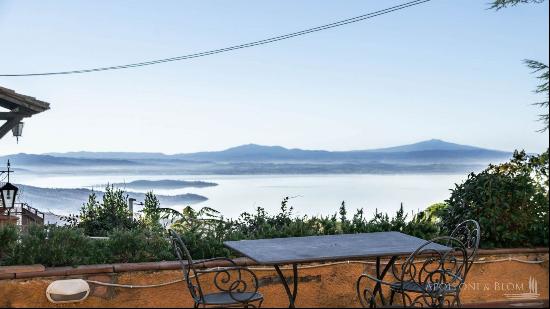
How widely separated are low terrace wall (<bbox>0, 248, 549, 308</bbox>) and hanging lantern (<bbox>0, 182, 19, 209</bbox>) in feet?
19.1

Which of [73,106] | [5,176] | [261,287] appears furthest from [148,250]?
[73,106]

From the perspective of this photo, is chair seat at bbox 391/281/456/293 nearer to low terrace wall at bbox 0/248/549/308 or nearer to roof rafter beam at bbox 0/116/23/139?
low terrace wall at bbox 0/248/549/308

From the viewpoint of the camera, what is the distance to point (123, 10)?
30.2 ft

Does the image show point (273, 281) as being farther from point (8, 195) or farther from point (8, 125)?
point (8, 125)

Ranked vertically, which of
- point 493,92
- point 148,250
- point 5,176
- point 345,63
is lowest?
point 148,250

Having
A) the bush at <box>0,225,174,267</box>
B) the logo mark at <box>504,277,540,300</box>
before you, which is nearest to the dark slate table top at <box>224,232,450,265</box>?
the bush at <box>0,225,174,267</box>

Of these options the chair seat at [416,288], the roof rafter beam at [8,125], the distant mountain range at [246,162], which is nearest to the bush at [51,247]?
the chair seat at [416,288]

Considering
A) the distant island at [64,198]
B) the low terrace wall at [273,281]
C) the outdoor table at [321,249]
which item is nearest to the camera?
the outdoor table at [321,249]

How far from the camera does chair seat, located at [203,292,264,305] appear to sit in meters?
4.02

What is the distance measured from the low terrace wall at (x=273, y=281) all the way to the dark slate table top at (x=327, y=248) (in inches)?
16.6

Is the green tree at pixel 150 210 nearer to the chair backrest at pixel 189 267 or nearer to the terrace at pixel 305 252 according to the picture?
the terrace at pixel 305 252

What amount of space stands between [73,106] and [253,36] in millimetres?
4222

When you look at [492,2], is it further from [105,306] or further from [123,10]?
[105,306]

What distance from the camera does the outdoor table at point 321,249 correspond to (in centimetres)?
397
